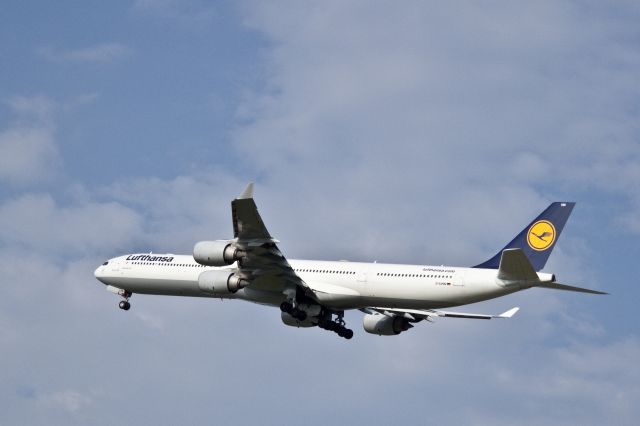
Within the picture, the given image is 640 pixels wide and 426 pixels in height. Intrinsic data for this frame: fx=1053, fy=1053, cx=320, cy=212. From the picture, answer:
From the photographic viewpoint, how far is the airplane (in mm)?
47281

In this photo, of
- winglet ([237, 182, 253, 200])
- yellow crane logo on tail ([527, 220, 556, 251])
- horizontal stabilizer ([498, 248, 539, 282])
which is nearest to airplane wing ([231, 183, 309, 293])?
winglet ([237, 182, 253, 200])

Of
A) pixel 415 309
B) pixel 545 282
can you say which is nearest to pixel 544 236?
pixel 545 282

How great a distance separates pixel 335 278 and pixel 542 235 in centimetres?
1029

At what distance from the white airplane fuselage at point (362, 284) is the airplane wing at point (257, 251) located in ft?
3.25

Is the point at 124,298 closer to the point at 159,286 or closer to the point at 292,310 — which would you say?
the point at 159,286

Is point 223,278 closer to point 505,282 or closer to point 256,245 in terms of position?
point 256,245

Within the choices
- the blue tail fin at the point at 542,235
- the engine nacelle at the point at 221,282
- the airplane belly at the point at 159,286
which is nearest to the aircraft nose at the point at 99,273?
the airplane belly at the point at 159,286

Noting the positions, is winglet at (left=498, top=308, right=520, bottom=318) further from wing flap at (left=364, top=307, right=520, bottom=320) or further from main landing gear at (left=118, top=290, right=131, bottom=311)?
main landing gear at (left=118, top=290, right=131, bottom=311)

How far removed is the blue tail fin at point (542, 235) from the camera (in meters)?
50.0

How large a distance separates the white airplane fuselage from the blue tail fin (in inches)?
91.1

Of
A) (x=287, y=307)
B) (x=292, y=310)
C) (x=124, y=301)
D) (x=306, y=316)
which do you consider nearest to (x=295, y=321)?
(x=306, y=316)

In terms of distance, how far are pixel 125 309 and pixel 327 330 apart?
11577 mm

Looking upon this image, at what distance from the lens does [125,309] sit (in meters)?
58.4

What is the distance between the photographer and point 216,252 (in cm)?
4794
